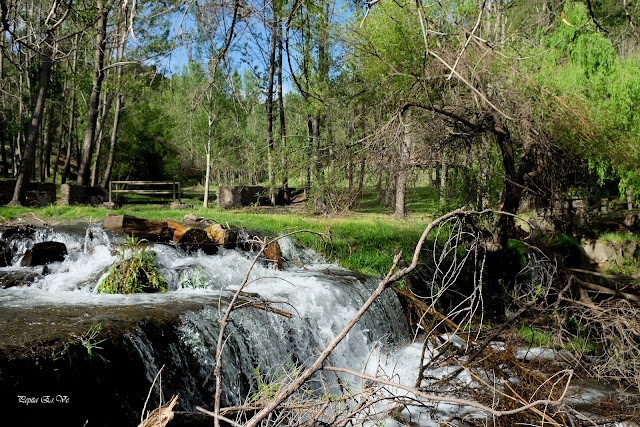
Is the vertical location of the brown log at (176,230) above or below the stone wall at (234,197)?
below

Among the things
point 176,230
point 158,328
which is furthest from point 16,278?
point 158,328

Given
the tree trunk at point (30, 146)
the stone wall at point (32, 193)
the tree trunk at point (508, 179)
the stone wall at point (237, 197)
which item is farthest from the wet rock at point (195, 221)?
the stone wall at point (237, 197)

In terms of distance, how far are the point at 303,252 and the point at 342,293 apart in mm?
2963

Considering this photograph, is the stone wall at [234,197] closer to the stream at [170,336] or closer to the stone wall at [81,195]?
the stone wall at [81,195]

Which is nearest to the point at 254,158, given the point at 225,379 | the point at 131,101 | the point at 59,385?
the point at 225,379

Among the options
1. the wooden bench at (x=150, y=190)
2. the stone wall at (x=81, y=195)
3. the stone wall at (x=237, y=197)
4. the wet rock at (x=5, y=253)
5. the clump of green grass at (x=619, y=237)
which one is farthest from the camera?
the stone wall at (x=237, y=197)

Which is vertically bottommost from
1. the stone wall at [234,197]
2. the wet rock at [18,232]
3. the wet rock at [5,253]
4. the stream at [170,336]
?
the stream at [170,336]

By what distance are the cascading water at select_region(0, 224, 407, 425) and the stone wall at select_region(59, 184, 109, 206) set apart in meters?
7.02

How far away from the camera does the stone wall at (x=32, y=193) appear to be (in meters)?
15.0

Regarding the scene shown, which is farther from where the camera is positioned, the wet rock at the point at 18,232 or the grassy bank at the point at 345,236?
the grassy bank at the point at 345,236

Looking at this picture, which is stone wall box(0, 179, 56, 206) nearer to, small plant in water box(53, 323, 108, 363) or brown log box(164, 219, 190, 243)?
brown log box(164, 219, 190, 243)

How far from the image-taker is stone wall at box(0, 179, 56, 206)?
49.1 feet

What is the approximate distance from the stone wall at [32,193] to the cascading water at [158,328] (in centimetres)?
680

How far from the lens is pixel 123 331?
4.74 m
